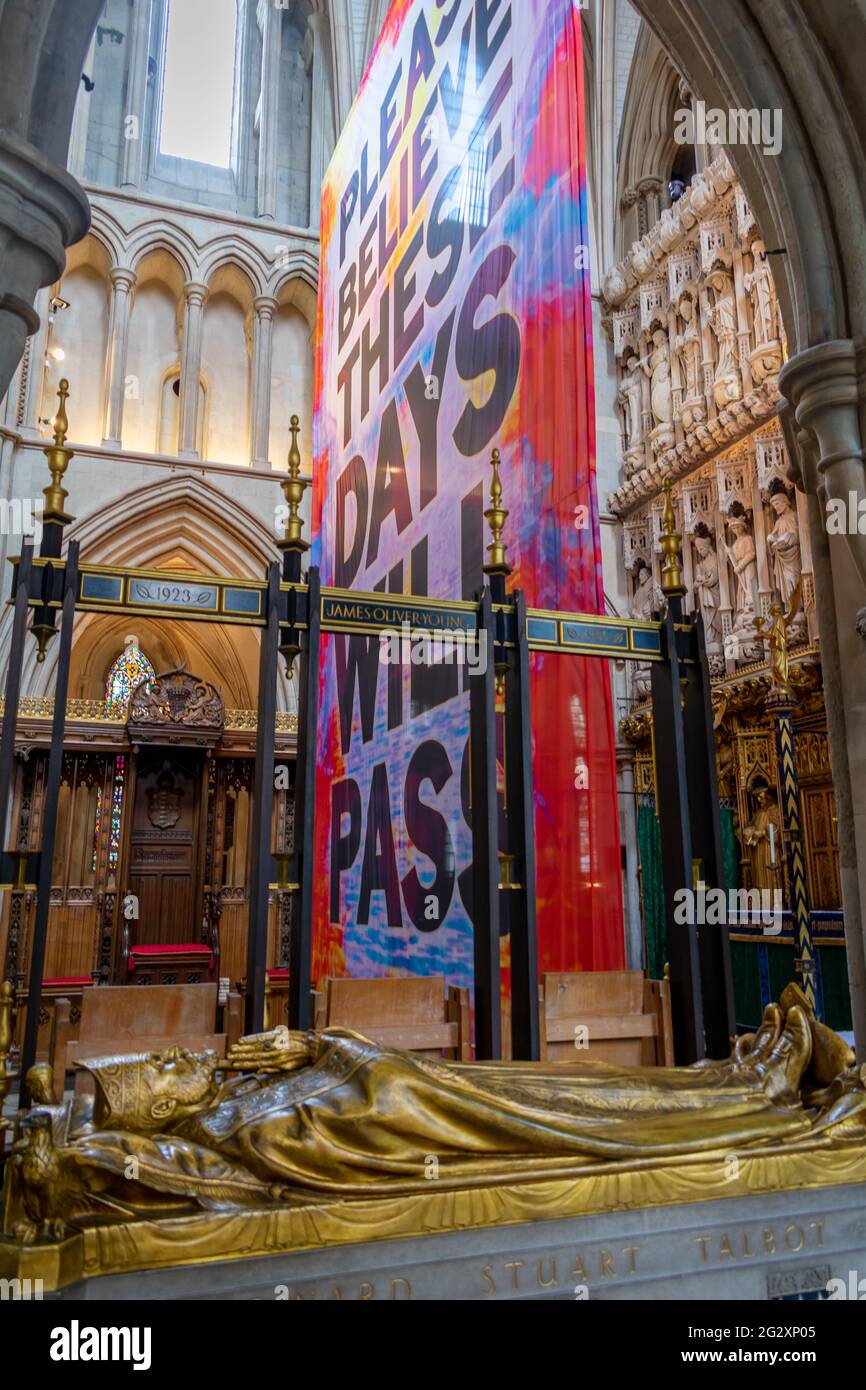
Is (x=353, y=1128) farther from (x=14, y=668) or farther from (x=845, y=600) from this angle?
(x=845, y=600)

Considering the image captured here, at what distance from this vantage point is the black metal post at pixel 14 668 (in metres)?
3.32

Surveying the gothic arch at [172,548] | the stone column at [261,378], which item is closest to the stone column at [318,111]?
the stone column at [261,378]

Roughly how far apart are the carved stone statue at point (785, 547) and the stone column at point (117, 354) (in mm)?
8348

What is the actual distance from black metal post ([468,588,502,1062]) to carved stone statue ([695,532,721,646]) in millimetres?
6199

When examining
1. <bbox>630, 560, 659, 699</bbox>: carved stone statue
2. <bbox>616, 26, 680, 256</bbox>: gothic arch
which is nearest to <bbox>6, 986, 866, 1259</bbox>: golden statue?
<bbox>630, 560, 659, 699</bbox>: carved stone statue

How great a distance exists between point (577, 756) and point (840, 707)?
2.04 m

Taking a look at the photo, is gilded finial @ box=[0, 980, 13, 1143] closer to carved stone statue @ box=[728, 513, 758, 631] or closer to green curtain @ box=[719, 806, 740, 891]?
green curtain @ box=[719, 806, 740, 891]

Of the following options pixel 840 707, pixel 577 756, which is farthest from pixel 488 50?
pixel 840 707

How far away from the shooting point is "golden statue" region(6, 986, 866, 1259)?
6.35 feet

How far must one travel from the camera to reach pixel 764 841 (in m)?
8.80

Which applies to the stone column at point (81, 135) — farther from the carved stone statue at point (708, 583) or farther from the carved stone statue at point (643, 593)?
the carved stone statue at point (708, 583)

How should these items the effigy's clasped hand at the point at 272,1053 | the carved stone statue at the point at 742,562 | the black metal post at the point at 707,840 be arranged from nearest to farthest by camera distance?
the effigy's clasped hand at the point at 272,1053 < the black metal post at the point at 707,840 < the carved stone statue at the point at 742,562

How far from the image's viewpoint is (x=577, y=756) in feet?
19.0

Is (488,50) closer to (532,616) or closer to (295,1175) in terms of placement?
(532,616)
